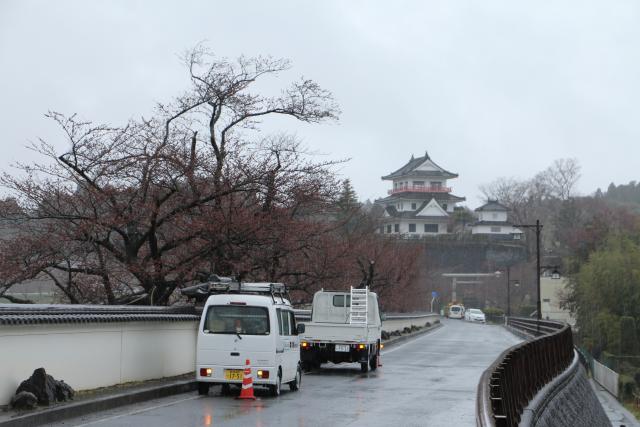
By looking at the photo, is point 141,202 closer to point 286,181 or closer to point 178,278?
point 178,278

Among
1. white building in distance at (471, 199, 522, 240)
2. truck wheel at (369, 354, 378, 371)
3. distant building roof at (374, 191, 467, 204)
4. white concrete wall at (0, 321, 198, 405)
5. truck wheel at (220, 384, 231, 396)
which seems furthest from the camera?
distant building roof at (374, 191, 467, 204)

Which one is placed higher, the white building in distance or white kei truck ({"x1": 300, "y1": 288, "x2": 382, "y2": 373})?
the white building in distance

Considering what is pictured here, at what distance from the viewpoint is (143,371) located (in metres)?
18.9

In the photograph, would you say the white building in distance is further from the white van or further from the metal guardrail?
the metal guardrail

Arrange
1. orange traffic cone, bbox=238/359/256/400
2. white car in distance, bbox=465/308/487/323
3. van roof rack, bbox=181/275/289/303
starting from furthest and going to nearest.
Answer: white car in distance, bbox=465/308/487/323 → van roof rack, bbox=181/275/289/303 → orange traffic cone, bbox=238/359/256/400

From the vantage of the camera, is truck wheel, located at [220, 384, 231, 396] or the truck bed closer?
truck wheel, located at [220, 384, 231, 396]

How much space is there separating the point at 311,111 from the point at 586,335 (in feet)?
139

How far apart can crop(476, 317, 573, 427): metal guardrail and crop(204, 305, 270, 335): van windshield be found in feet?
16.7

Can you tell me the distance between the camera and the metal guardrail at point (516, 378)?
10928 millimetres

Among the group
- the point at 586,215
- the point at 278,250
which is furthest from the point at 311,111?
the point at 586,215

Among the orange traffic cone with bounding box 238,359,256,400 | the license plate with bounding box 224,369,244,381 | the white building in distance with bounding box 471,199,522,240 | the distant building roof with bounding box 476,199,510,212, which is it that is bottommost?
the orange traffic cone with bounding box 238,359,256,400

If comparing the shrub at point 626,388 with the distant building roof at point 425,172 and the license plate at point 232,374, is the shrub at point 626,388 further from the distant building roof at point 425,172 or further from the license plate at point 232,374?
the distant building roof at point 425,172

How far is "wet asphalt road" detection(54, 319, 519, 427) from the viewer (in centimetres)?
1404

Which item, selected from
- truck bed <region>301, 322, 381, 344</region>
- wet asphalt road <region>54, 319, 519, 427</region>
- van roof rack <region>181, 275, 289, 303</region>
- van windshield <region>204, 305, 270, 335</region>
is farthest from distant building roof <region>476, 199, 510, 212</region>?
van windshield <region>204, 305, 270, 335</region>
